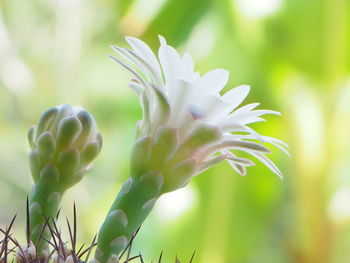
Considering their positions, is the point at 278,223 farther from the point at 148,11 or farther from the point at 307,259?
the point at 148,11

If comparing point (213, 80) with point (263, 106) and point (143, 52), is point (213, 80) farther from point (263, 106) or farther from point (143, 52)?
point (263, 106)

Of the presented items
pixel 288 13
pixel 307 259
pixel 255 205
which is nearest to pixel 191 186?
pixel 255 205

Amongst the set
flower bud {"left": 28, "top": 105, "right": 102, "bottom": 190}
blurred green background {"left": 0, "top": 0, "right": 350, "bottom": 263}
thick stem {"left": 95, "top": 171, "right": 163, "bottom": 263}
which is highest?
blurred green background {"left": 0, "top": 0, "right": 350, "bottom": 263}

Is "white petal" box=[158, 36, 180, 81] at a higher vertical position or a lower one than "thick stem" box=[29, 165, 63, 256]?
higher

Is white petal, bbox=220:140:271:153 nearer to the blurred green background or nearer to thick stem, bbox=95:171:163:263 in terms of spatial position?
thick stem, bbox=95:171:163:263

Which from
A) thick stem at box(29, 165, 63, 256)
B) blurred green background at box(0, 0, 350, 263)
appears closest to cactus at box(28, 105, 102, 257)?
thick stem at box(29, 165, 63, 256)

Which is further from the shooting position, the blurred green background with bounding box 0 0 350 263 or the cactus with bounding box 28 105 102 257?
the blurred green background with bounding box 0 0 350 263

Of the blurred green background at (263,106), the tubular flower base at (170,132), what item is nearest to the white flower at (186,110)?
the tubular flower base at (170,132)

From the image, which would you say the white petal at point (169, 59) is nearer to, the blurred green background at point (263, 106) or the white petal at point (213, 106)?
the white petal at point (213, 106)
